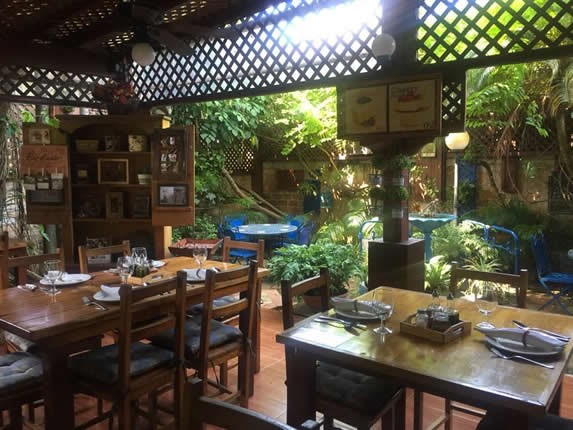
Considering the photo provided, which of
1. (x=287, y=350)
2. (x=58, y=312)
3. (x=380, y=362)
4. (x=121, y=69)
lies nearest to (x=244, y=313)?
(x=287, y=350)

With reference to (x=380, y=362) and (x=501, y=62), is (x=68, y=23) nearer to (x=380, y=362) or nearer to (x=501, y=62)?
(x=501, y=62)

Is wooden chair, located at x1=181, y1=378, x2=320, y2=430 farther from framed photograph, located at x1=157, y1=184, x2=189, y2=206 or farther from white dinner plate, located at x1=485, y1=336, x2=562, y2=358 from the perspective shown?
framed photograph, located at x1=157, y1=184, x2=189, y2=206

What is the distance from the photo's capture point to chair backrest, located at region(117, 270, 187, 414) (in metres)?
2.03

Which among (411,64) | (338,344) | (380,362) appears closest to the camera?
(380,362)

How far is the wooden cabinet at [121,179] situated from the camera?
171 inches

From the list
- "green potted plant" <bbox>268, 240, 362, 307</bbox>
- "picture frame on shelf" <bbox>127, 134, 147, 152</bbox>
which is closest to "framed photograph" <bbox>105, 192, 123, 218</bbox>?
"picture frame on shelf" <bbox>127, 134, 147, 152</bbox>

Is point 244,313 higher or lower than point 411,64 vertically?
lower

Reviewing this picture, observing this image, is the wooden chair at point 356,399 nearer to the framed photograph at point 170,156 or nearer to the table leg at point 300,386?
the table leg at point 300,386

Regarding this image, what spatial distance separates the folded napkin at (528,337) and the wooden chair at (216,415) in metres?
1.14

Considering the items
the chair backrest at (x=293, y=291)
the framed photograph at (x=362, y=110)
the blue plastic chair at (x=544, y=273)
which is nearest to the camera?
the chair backrest at (x=293, y=291)

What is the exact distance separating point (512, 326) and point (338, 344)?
773mm

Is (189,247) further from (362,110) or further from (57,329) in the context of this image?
(57,329)

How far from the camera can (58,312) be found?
223 centimetres

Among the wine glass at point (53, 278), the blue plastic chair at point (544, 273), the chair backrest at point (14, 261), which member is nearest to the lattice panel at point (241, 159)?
the blue plastic chair at point (544, 273)
